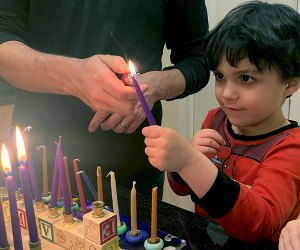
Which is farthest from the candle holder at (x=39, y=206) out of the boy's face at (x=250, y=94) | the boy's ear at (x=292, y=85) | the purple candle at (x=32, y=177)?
the boy's ear at (x=292, y=85)

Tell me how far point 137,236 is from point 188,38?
74cm

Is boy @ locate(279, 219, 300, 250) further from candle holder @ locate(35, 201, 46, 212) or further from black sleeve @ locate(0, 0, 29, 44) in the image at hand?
black sleeve @ locate(0, 0, 29, 44)

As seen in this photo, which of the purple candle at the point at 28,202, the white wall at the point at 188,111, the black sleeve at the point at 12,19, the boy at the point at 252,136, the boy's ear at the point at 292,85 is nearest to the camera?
the purple candle at the point at 28,202

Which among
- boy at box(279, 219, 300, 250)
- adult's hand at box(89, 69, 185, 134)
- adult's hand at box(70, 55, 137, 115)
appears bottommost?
boy at box(279, 219, 300, 250)

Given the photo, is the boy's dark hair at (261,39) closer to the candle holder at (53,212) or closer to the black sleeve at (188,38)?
the black sleeve at (188,38)

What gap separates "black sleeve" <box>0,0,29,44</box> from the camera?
95 centimetres

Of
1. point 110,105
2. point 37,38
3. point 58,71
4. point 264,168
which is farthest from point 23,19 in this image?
point 264,168

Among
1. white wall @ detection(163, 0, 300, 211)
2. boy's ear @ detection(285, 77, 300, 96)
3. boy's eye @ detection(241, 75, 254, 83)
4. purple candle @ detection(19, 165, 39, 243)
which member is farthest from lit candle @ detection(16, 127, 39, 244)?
white wall @ detection(163, 0, 300, 211)

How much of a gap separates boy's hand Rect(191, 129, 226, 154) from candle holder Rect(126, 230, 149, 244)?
30 centimetres

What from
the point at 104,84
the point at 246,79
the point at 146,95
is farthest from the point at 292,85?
the point at 104,84

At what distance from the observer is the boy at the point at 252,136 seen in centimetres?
84

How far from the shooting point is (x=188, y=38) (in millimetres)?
1304

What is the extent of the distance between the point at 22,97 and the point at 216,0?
1.34 metres

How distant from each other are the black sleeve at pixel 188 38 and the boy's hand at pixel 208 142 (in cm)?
19
